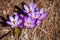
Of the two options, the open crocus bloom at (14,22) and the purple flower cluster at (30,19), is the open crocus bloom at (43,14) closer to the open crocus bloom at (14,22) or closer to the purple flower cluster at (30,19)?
the purple flower cluster at (30,19)

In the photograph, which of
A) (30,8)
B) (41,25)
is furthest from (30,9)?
(41,25)

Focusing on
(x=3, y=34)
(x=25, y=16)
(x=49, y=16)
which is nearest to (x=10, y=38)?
(x=3, y=34)

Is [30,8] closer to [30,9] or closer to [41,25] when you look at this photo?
[30,9]

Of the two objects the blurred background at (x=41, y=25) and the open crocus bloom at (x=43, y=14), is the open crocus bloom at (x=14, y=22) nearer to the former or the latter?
the blurred background at (x=41, y=25)

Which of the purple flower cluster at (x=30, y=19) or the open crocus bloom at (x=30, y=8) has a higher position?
the open crocus bloom at (x=30, y=8)

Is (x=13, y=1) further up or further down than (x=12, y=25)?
further up

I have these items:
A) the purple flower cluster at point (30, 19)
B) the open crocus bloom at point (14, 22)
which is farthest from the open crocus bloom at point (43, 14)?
the open crocus bloom at point (14, 22)

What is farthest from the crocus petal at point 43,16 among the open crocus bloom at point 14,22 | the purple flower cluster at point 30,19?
the open crocus bloom at point 14,22

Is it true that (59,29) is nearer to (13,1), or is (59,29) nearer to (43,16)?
(43,16)
